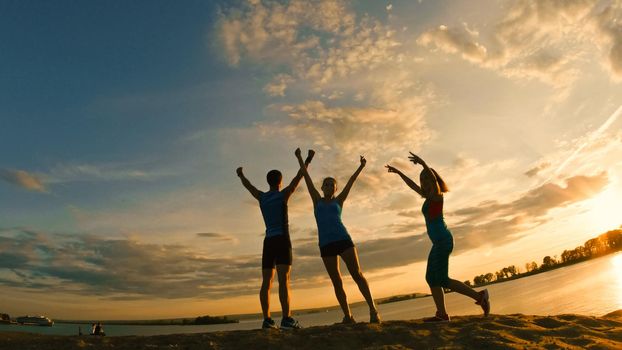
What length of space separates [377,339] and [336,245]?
2.01 m

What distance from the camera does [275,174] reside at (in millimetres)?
7992

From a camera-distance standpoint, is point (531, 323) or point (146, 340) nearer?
point (146, 340)

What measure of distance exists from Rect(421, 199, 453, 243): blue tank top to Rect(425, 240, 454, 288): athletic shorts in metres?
0.11

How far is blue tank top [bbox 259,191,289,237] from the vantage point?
24.7 feet

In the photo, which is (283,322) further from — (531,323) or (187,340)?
(531,323)

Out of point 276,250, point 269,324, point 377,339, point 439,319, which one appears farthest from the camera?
point 439,319

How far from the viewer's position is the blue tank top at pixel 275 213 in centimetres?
752

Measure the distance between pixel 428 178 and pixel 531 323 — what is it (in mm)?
3174

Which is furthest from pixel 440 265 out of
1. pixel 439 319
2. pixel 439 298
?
pixel 439 319

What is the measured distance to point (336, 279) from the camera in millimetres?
7676

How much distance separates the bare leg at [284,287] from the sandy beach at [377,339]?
888mm

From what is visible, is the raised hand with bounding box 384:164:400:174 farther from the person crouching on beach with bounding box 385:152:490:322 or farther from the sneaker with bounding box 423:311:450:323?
the sneaker with bounding box 423:311:450:323

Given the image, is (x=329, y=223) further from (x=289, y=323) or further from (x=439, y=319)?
(x=439, y=319)

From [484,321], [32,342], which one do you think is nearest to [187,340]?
[32,342]
